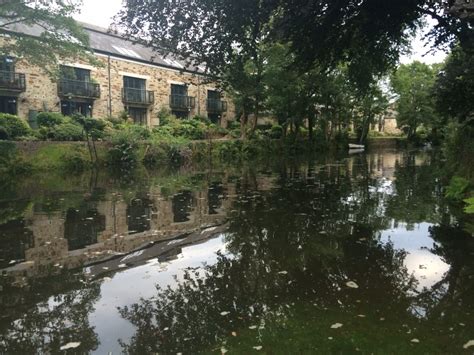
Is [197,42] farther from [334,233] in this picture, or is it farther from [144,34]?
[334,233]

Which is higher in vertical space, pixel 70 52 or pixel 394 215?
pixel 70 52

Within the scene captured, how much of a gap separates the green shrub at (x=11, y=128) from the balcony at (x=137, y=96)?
15.7 meters

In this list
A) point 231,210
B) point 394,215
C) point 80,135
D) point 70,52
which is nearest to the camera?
point 394,215

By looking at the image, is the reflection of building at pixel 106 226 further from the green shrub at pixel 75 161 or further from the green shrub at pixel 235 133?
the green shrub at pixel 235 133

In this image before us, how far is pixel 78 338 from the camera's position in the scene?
165 inches

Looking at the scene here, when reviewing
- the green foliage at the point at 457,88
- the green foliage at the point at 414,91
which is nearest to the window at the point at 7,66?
the green foliage at the point at 457,88

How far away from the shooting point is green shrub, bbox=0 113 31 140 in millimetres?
22047

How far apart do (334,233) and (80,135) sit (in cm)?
2104

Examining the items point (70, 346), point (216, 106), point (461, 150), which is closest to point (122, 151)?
point (461, 150)

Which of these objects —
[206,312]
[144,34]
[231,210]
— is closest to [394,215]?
[231,210]

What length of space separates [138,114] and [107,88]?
4644 mm

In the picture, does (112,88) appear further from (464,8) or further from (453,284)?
(453,284)

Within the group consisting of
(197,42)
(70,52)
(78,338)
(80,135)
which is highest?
(70,52)

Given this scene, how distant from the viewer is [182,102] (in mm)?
45406
